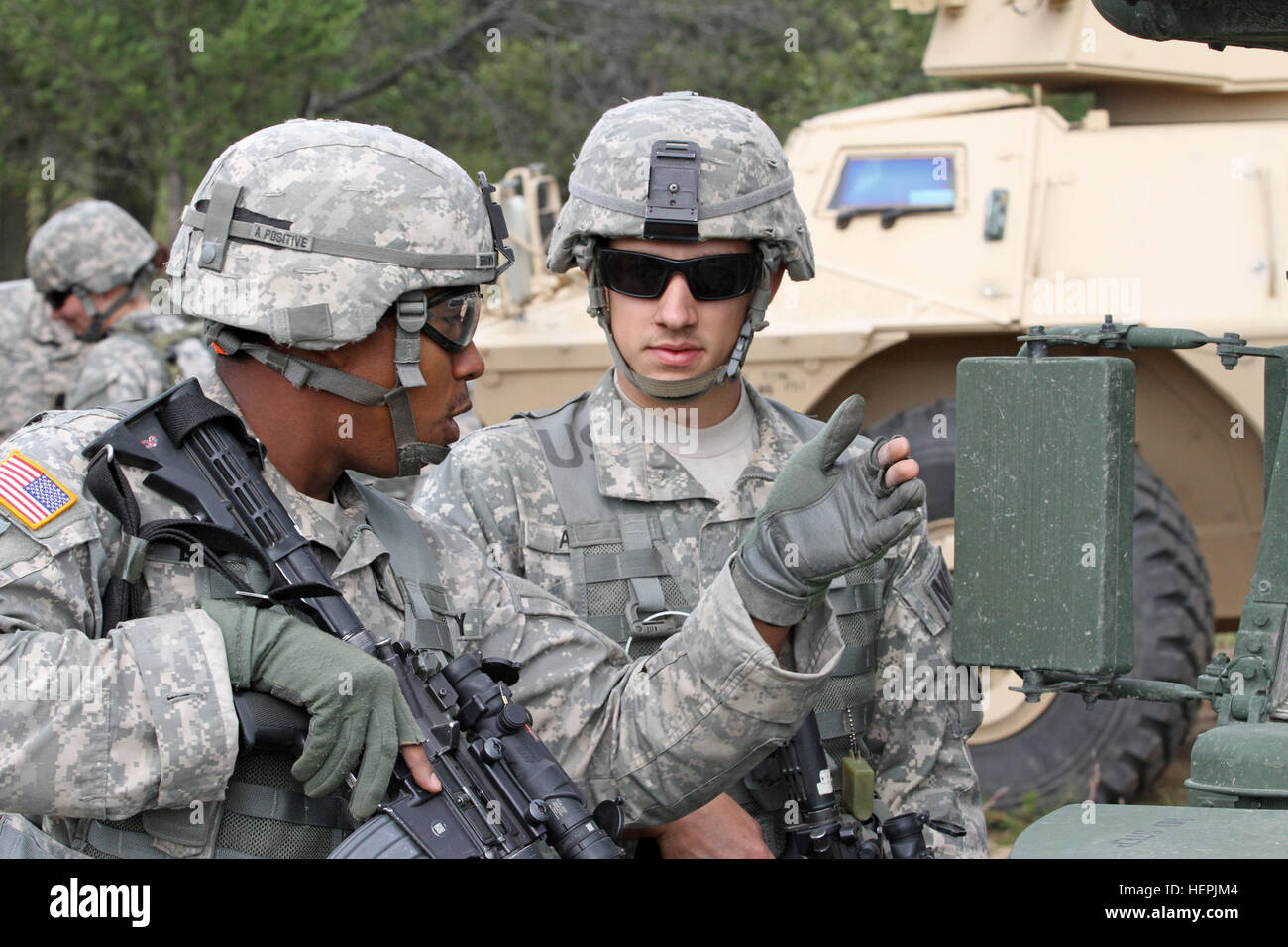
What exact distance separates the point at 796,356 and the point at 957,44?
1.66 m

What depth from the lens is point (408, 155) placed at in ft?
8.06

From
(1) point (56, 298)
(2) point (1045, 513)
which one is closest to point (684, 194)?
(2) point (1045, 513)

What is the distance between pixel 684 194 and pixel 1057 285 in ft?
11.6

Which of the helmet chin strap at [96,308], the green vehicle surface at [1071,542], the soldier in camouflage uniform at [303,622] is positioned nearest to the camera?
the soldier in camouflage uniform at [303,622]

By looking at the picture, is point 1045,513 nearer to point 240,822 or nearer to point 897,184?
point 240,822

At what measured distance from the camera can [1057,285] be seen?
20.4 feet

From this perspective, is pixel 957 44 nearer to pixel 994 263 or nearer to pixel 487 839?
pixel 994 263

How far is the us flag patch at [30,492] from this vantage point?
2074mm

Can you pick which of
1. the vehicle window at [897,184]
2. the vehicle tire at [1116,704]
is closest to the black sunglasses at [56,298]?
the vehicle window at [897,184]

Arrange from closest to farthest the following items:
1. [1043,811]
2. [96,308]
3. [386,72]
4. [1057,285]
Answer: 1. [1043,811]
2. [1057,285]
3. [96,308]
4. [386,72]

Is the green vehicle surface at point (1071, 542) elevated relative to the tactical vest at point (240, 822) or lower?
elevated

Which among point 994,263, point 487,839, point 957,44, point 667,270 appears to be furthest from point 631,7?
point 487,839

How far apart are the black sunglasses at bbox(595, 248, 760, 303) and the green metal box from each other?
0.72 m

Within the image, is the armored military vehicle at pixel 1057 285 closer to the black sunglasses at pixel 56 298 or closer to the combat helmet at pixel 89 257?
the combat helmet at pixel 89 257
